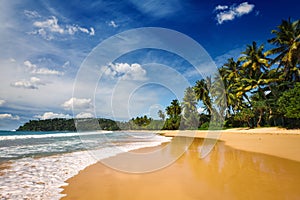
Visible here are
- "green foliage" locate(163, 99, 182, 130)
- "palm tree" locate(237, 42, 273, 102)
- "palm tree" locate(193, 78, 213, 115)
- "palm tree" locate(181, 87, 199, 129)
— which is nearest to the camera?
"palm tree" locate(237, 42, 273, 102)

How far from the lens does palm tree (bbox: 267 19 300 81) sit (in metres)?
22.8

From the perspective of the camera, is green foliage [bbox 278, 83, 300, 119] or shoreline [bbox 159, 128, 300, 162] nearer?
shoreline [bbox 159, 128, 300, 162]

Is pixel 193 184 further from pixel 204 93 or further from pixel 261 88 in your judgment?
pixel 204 93

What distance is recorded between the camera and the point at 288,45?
941 inches

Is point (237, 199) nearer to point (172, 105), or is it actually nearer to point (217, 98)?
point (217, 98)

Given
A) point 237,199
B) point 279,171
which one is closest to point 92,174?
point 237,199

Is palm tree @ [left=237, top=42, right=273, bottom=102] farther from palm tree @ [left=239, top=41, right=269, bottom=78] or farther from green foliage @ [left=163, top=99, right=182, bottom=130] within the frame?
green foliage @ [left=163, top=99, right=182, bottom=130]

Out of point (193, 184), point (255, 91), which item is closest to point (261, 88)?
point (255, 91)

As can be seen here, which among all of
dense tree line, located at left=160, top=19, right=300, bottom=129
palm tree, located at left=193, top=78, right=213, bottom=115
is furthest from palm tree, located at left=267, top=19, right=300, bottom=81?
palm tree, located at left=193, top=78, right=213, bottom=115

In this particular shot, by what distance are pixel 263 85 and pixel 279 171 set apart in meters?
28.7

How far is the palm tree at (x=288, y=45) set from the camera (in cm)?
2281

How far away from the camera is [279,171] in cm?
541

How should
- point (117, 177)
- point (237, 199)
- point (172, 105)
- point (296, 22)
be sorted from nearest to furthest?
point (237, 199)
point (117, 177)
point (296, 22)
point (172, 105)

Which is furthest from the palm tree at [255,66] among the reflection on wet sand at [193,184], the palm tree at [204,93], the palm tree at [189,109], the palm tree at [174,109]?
the palm tree at [174,109]
